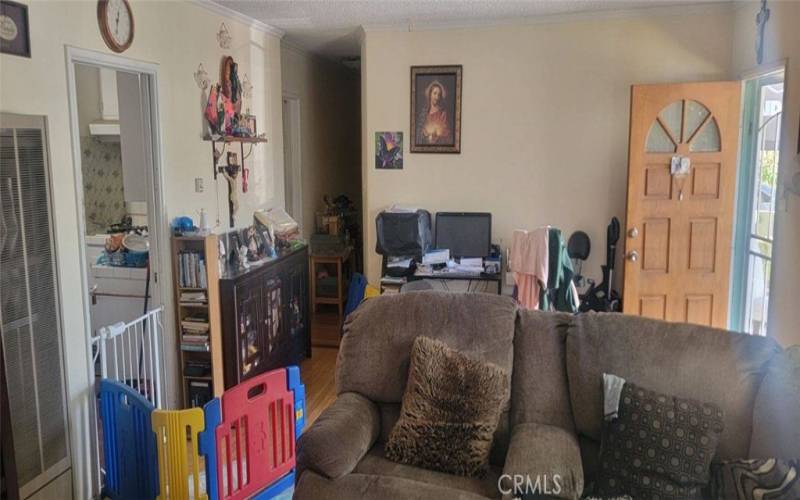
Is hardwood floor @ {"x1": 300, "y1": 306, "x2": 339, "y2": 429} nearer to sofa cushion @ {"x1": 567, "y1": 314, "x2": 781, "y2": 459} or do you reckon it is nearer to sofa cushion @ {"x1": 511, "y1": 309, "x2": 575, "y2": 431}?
sofa cushion @ {"x1": 511, "y1": 309, "x2": 575, "y2": 431}

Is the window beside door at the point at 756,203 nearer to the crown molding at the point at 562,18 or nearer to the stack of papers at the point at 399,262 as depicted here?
the crown molding at the point at 562,18

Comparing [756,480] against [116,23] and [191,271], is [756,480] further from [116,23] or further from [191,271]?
[116,23]

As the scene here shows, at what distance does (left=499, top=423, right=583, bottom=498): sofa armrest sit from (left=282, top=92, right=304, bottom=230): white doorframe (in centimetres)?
388

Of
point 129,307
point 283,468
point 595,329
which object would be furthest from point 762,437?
point 129,307

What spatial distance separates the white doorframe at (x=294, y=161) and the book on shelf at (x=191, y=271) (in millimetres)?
2067

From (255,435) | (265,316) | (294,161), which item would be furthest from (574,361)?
(294,161)

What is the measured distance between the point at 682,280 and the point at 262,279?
2.97m

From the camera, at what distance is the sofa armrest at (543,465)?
78.7 inches

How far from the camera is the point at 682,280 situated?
4.30 meters

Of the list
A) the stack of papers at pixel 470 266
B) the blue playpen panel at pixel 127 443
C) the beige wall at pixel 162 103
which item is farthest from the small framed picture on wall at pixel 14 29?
the stack of papers at pixel 470 266

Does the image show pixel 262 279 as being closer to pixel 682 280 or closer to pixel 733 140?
pixel 682 280

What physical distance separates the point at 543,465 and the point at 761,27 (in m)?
3.26

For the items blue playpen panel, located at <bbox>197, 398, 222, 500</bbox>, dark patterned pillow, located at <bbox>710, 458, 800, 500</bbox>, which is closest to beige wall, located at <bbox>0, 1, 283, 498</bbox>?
blue playpen panel, located at <bbox>197, 398, 222, 500</bbox>

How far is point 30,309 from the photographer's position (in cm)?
254
